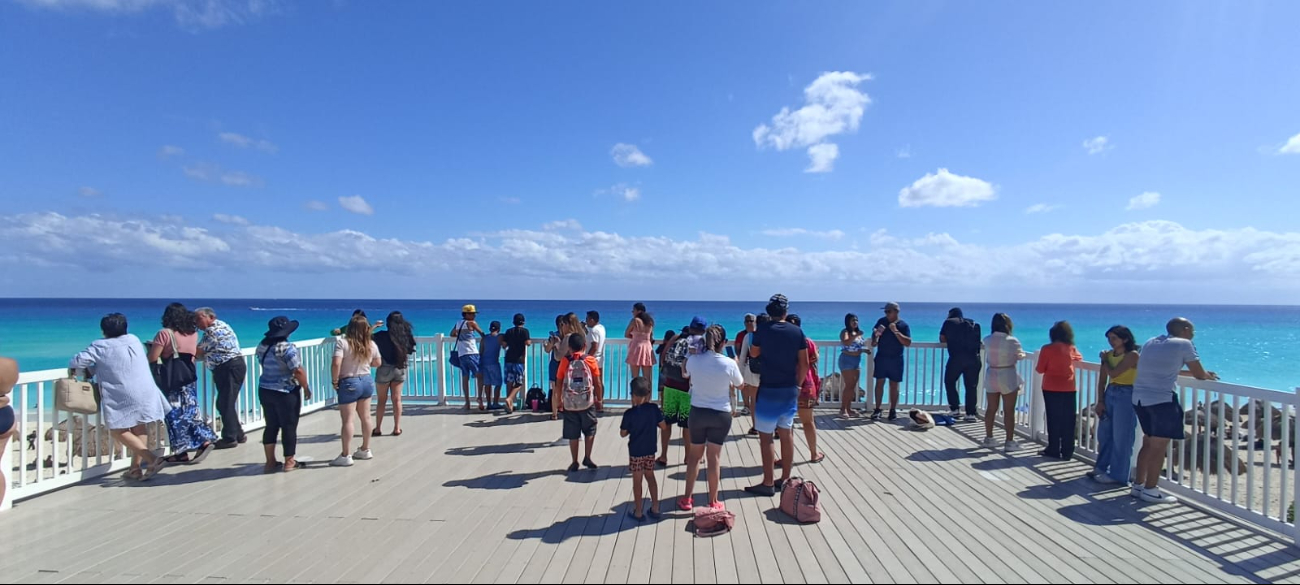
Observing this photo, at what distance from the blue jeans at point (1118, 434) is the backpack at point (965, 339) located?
246 cm

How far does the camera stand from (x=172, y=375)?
5484 millimetres

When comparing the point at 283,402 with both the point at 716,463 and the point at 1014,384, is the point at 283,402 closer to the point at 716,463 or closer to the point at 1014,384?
the point at 716,463

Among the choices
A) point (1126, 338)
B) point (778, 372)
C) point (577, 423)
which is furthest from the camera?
point (577, 423)

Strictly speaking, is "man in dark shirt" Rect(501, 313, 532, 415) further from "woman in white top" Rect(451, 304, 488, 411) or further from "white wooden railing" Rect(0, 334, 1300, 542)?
"white wooden railing" Rect(0, 334, 1300, 542)

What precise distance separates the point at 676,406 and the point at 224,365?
15.7 ft

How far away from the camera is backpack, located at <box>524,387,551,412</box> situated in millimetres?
8086

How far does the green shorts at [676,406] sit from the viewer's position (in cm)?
498

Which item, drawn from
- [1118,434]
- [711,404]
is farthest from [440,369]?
[1118,434]

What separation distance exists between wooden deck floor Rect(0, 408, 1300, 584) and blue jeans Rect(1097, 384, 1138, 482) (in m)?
0.30

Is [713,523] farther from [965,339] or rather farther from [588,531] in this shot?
[965,339]

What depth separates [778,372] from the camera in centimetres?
428

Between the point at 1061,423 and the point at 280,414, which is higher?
the point at 280,414

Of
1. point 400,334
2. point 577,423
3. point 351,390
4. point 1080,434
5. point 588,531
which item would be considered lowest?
point 588,531

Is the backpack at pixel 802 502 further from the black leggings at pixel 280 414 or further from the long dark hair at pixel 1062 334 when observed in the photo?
the black leggings at pixel 280 414
